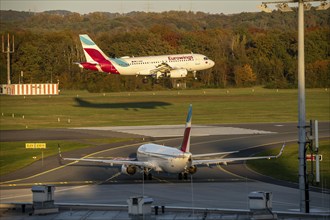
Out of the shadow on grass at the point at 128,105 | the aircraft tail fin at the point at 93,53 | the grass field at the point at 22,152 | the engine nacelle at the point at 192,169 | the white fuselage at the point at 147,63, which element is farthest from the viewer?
the shadow on grass at the point at 128,105

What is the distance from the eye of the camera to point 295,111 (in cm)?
15325

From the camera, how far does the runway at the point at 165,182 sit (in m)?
63.0

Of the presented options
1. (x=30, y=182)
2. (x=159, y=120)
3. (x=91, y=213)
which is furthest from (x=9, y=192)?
(x=159, y=120)

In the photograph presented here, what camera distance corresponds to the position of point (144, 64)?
15462 centimetres

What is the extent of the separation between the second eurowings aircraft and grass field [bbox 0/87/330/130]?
281 inches

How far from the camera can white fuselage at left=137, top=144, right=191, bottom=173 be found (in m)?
68.7

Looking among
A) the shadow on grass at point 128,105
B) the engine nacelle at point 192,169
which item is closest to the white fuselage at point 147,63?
the shadow on grass at point 128,105

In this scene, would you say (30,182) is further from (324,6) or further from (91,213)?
(91,213)

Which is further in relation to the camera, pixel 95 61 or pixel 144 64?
pixel 144 64

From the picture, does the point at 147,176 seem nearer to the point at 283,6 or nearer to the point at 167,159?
the point at 167,159

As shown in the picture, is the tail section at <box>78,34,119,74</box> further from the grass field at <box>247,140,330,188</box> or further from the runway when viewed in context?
the grass field at <box>247,140,330,188</box>

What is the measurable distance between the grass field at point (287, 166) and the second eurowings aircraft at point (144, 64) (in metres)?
59.5

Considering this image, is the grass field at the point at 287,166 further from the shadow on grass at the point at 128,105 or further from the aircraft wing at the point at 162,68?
the shadow on grass at the point at 128,105

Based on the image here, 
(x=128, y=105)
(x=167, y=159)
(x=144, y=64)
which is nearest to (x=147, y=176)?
(x=167, y=159)
